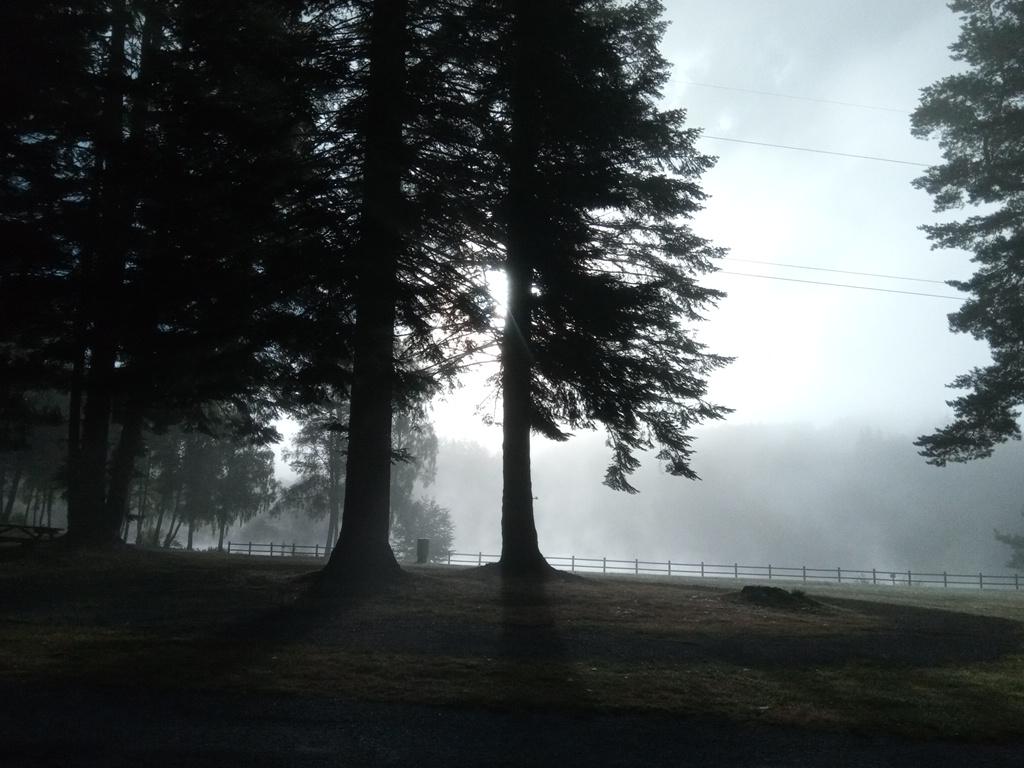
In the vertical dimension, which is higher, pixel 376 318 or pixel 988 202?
pixel 988 202

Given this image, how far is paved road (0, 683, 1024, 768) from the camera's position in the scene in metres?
5.73

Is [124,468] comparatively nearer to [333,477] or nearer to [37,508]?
[333,477]

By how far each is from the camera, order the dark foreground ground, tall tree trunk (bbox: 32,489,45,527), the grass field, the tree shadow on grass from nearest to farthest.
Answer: the dark foreground ground → the tree shadow on grass → the grass field → tall tree trunk (bbox: 32,489,45,527)

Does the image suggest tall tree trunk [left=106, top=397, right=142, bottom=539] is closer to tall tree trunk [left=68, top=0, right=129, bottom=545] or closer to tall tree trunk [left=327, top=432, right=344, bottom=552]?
tall tree trunk [left=68, top=0, right=129, bottom=545]

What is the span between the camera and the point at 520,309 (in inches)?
685

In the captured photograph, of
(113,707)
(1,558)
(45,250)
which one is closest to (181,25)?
(45,250)

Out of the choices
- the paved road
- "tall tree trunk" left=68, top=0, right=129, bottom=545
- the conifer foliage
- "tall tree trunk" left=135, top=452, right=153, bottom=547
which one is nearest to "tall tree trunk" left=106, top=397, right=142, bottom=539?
"tall tree trunk" left=68, top=0, right=129, bottom=545

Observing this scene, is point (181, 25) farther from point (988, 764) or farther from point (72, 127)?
point (988, 764)

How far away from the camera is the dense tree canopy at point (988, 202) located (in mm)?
23594

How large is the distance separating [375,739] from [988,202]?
82.5ft

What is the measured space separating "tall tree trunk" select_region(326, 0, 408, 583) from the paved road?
8.37 metres

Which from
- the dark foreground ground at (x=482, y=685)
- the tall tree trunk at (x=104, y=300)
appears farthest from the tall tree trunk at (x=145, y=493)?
the dark foreground ground at (x=482, y=685)

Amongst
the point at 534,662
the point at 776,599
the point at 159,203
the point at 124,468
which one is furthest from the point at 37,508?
the point at 534,662

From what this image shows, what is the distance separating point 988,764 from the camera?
602cm
